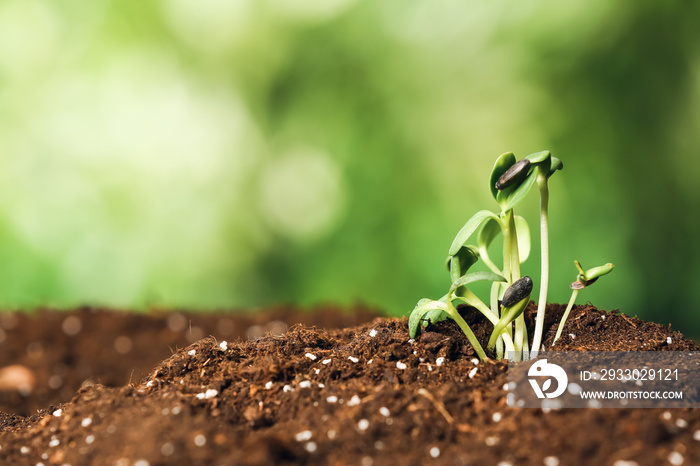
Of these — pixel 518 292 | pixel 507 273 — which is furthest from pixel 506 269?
pixel 518 292

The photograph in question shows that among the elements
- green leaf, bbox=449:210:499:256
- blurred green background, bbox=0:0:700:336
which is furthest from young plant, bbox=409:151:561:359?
blurred green background, bbox=0:0:700:336

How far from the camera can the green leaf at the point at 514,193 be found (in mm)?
1050

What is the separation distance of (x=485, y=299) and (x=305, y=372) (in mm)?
1638

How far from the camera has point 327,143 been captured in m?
2.67

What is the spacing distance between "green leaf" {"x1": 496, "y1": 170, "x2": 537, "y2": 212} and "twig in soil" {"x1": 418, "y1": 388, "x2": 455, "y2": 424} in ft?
1.34

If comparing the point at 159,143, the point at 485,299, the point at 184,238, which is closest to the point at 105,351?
the point at 184,238

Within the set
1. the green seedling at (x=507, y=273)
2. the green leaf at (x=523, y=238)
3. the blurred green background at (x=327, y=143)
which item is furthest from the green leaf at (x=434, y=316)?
the blurred green background at (x=327, y=143)

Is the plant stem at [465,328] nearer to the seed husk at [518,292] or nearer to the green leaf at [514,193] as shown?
the seed husk at [518,292]

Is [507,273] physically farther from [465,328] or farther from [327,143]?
[327,143]

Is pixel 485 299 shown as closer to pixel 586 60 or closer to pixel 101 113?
pixel 586 60

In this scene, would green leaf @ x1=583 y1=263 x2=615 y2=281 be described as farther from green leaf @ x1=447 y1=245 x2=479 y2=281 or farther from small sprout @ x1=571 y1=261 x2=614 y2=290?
green leaf @ x1=447 y1=245 x2=479 y2=281

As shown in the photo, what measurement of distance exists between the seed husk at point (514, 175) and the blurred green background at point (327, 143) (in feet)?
4.72

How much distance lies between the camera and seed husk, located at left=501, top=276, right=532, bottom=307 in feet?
3.33

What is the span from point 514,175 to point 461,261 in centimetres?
25
